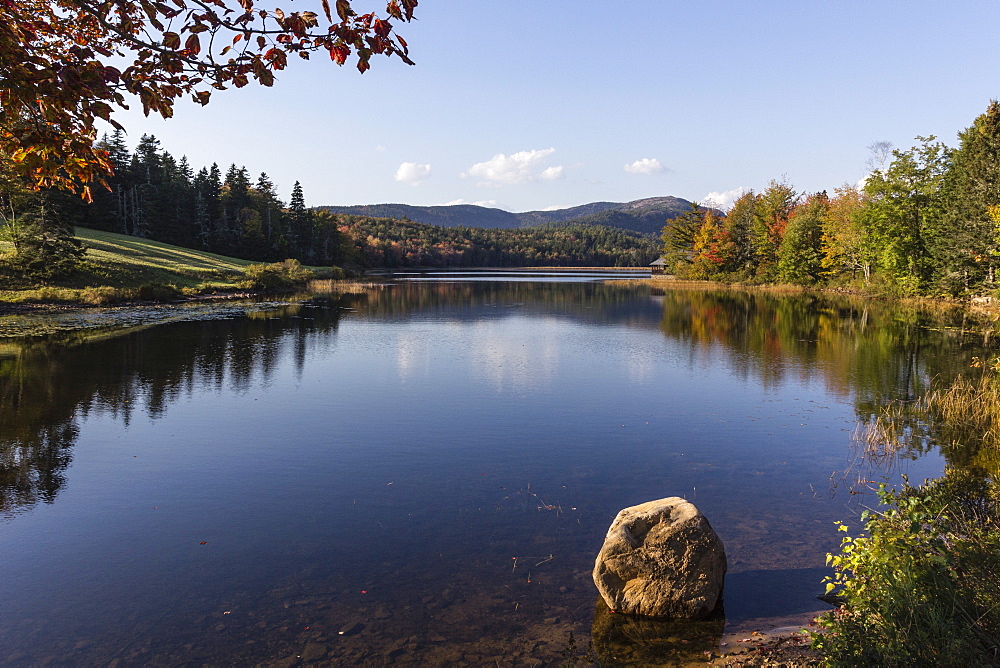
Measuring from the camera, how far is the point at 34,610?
269 inches

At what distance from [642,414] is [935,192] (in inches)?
1983

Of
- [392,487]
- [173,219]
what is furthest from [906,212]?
[173,219]

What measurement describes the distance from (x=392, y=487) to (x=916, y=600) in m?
8.00

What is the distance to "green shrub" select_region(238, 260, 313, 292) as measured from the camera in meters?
58.6

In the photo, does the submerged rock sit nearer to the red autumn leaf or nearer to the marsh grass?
the red autumn leaf

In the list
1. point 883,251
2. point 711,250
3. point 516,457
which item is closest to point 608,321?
point 516,457

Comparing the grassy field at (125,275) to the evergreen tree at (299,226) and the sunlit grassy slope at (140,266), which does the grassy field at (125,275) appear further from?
the evergreen tree at (299,226)

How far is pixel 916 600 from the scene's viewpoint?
468 cm

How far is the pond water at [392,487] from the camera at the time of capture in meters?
6.62

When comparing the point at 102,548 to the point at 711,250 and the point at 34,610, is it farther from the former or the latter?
the point at 711,250

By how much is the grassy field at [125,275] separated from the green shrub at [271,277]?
1217 mm

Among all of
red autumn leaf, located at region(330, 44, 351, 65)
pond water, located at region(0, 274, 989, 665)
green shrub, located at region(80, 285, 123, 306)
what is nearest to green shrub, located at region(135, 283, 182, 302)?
green shrub, located at region(80, 285, 123, 306)

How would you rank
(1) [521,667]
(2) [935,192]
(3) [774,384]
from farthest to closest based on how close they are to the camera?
(2) [935,192]
(3) [774,384]
(1) [521,667]

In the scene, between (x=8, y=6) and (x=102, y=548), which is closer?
(x=8, y=6)
